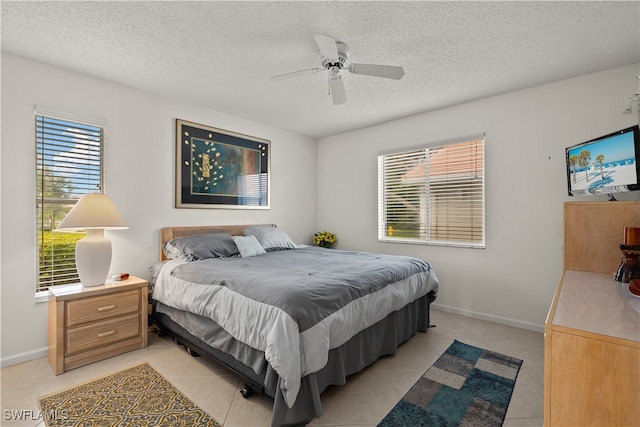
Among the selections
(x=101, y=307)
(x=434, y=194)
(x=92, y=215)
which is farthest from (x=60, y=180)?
(x=434, y=194)

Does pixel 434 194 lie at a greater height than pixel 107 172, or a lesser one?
lesser

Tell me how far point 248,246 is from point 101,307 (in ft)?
4.67

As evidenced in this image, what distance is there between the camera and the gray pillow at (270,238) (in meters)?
3.70

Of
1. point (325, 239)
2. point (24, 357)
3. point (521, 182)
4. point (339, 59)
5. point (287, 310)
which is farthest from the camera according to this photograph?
point (325, 239)

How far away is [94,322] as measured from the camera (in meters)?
2.42

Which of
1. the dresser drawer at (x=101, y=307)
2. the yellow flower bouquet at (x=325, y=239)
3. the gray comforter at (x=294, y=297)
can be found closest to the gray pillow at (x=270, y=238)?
the gray comforter at (x=294, y=297)

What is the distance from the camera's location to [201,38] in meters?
2.21

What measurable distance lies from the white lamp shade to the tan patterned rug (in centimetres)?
120

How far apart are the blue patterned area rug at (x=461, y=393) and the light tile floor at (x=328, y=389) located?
56 millimetres

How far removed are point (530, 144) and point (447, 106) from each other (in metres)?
1.04

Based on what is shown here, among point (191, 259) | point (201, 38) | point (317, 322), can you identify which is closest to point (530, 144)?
point (317, 322)

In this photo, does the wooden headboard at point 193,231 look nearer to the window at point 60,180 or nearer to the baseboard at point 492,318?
the window at point 60,180

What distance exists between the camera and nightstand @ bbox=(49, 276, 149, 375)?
7.40 feet

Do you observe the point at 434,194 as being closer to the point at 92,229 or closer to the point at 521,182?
the point at 521,182
